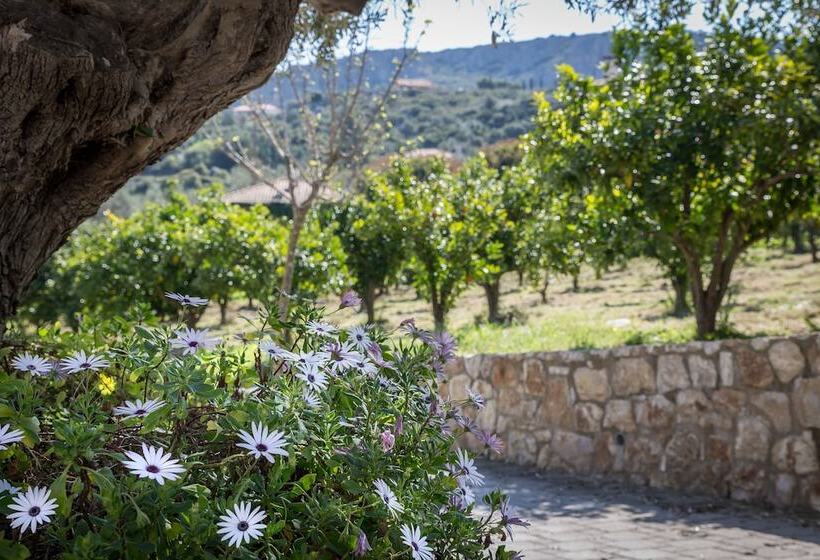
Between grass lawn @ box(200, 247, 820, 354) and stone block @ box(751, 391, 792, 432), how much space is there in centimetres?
295

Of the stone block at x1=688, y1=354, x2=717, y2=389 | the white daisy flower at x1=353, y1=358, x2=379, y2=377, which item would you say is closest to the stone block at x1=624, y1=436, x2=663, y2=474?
the stone block at x1=688, y1=354, x2=717, y2=389

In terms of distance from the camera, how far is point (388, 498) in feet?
5.91

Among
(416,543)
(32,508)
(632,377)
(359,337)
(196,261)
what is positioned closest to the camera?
(32,508)

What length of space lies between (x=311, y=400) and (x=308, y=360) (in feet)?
0.32

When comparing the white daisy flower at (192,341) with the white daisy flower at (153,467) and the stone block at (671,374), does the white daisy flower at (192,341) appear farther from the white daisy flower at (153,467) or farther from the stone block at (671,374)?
the stone block at (671,374)

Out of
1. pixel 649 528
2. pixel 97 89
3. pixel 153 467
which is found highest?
pixel 97 89

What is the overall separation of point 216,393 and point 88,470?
341 millimetres

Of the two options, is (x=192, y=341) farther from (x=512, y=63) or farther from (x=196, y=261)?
(x=512, y=63)

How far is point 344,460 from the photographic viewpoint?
192 centimetres

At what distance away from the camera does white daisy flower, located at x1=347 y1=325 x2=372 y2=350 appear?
2338 millimetres

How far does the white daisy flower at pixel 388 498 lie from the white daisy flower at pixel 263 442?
22 centimetres

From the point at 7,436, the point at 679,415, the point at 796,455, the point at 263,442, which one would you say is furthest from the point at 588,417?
the point at 7,436

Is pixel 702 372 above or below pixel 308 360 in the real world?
below

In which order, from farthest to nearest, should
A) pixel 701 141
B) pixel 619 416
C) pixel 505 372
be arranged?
pixel 701 141
pixel 505 372
pixel 619 416
